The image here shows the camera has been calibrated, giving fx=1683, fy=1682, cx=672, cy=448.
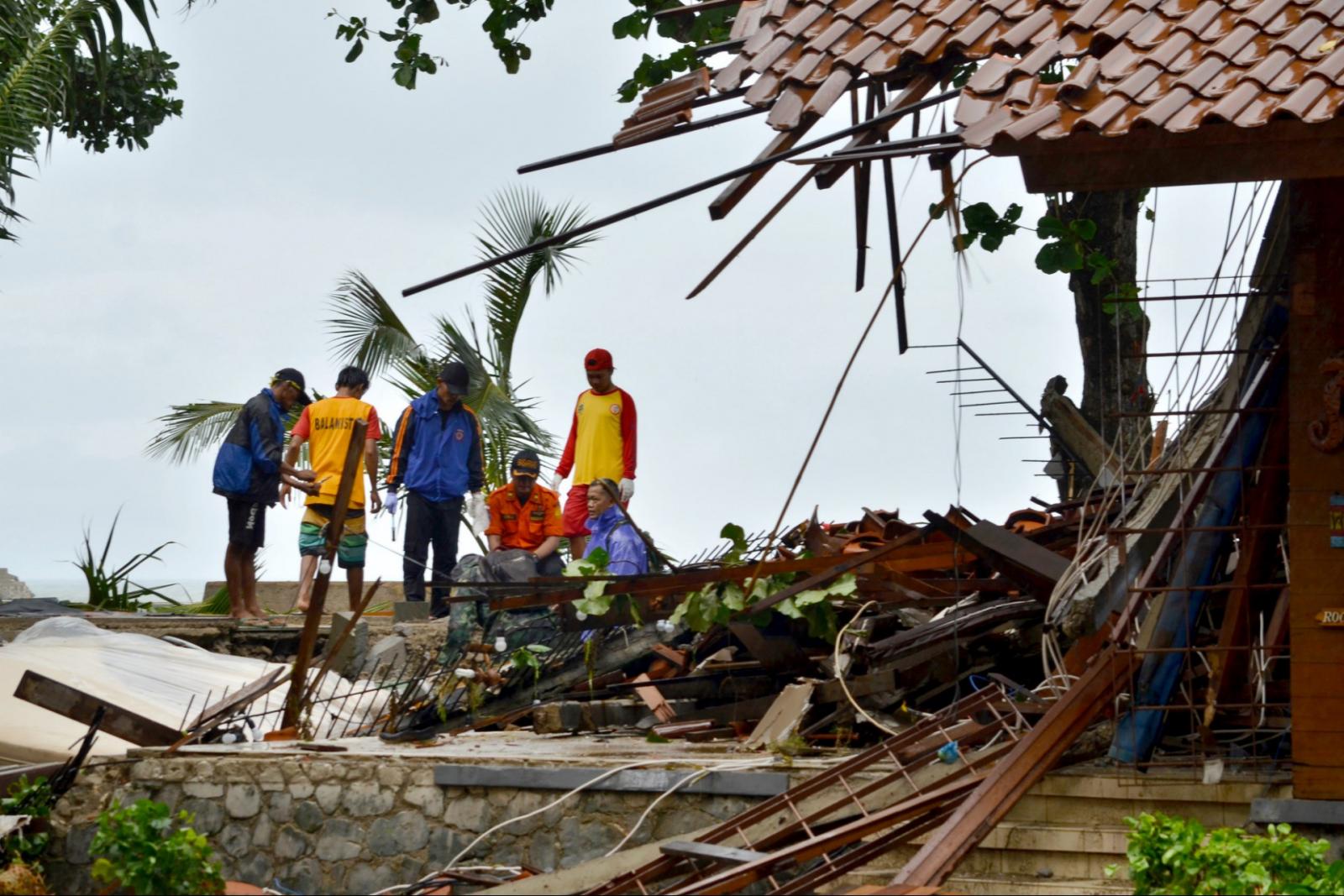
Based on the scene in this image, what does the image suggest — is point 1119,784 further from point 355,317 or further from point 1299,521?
point 355,317

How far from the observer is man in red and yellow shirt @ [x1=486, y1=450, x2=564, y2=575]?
12469 mm

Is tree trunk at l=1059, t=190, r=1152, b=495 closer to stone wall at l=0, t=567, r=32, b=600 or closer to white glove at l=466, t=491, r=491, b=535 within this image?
white glove at l=466, t=491, r=491, b=535

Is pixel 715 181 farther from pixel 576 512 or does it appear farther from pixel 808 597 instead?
pixel 576 512

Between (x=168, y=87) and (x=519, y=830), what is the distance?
13.6 m

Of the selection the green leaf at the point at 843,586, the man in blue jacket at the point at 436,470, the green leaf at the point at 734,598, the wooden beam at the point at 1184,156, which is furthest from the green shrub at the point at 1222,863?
the man in blue jacket at the point at 436,470

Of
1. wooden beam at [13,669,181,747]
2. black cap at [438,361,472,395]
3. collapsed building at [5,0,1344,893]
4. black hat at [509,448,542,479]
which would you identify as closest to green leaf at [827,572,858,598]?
collapsed building at [5,0,1344,893]

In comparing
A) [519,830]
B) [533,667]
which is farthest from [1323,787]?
[533,667]

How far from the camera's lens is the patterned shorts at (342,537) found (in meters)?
12.7

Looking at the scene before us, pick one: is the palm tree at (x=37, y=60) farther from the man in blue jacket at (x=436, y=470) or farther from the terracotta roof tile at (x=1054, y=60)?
the terracotta roof tile at (x=1054, y=60)

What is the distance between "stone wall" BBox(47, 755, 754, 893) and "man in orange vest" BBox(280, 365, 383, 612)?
4.51 meters

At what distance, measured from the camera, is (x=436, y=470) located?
1284 centimetres

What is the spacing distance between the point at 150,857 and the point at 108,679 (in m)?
3.48

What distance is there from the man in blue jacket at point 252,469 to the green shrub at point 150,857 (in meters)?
5.92

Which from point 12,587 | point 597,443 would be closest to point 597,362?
point 597,443
